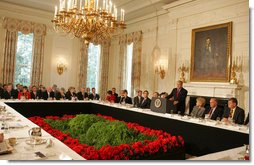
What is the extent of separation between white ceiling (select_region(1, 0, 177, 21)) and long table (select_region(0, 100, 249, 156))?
4084 mm

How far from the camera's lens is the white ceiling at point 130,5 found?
887cm

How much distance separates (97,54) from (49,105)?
18.2ft

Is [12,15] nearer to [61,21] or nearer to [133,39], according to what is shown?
[133,39]

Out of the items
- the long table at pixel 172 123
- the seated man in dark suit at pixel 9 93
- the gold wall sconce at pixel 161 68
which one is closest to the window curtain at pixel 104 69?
the gold wall sconce at pixel 161 68

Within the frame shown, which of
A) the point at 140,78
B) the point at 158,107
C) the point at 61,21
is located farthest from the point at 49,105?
the point at 140,78

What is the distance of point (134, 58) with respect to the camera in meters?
10.6

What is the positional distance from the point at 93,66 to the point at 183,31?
5.32 meters

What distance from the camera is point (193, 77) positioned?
796cm

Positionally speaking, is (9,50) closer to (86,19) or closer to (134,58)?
(134,58)

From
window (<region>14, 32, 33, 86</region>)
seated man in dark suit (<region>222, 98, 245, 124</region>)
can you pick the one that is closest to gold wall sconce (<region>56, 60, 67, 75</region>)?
window (<region>14, 32, 33, 86</region>)

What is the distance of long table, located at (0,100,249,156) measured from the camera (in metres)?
3.79

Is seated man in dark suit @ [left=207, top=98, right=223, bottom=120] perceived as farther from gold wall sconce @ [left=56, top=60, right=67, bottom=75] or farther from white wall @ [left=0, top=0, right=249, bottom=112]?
gold wall sconce @ [left=56, top=60, right=67, bottom=75]

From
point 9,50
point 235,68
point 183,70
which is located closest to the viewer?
point 235,68

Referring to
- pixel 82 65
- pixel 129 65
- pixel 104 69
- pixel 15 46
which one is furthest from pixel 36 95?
pixel 129 65
